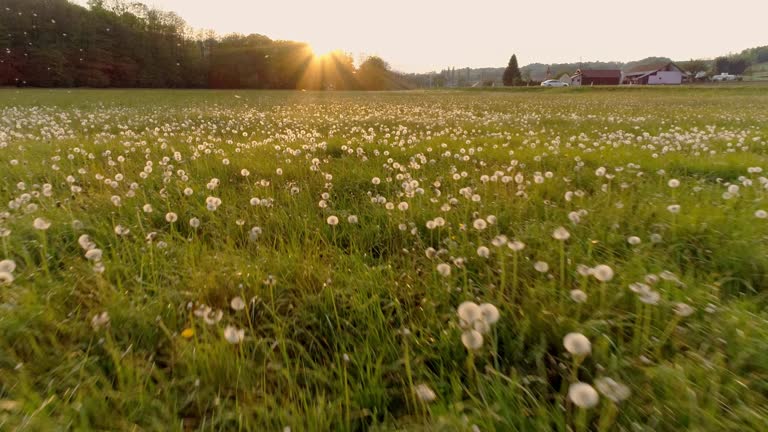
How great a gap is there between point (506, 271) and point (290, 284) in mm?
1143

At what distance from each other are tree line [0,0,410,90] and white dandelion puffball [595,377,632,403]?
66347 millimetres

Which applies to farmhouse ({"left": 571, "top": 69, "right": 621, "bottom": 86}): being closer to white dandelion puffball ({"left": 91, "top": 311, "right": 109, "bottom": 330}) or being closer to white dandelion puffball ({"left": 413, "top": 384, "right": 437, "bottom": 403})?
white dandelion puffball ({"left": 413, "top": 384, "right": 437, "bottom": 403})

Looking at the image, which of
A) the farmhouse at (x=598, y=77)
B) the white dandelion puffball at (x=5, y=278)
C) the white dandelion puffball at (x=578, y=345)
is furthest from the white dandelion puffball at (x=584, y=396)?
the farmhouse at (x=598, y=77)

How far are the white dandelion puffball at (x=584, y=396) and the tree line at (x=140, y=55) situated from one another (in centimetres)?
6631

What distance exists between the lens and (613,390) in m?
1.09

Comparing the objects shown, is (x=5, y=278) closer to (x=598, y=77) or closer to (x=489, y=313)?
(x=489, y=313)

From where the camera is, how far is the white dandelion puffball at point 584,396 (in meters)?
0.99

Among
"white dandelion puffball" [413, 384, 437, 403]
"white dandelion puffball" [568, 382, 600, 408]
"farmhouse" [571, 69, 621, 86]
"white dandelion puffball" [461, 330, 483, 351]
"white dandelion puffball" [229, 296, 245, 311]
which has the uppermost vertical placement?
"farmhouse" [571, 69, 621, 86]

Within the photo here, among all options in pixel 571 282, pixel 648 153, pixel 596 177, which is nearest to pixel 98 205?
pixel 571 282

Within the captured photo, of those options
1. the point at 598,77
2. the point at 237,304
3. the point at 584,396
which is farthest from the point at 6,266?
the point at 598,77

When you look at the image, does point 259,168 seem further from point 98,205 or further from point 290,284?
point 290,284

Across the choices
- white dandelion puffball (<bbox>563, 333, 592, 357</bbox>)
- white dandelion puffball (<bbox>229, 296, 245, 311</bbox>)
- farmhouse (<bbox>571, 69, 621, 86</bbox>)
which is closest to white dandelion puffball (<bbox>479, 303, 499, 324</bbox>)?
white dandelion puffball (<bbox>563, 333, 592, 357</bbox>)

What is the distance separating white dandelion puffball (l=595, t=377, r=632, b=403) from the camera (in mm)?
1061

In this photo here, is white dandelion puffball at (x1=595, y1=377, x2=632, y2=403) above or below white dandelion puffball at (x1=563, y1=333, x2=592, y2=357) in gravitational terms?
below
